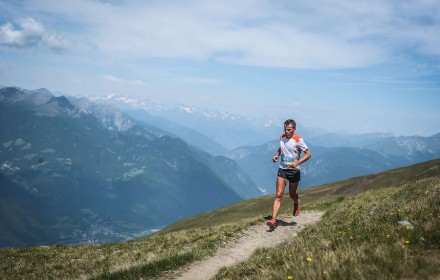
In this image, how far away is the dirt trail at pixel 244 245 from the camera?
37.2ft

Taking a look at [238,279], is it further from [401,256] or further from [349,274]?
[401,256]

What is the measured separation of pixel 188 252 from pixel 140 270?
2.36 m

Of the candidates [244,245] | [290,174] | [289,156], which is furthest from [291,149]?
[244,245]

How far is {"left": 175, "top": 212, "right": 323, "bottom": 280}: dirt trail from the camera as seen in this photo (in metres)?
11.3

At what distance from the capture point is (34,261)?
1738cm

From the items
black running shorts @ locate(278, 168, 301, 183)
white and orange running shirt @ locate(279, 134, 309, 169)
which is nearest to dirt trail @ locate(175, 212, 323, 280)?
black running shorts @ locate(278, 168, 301, 183)

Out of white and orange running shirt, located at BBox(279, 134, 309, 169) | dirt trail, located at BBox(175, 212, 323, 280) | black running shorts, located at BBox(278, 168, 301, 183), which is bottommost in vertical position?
dirt trail, located at BBox(175, 212, 323, 280)

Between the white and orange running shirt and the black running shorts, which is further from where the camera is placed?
the white and orange running shirt

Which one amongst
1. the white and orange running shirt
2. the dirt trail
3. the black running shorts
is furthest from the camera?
the white and orange running shirt

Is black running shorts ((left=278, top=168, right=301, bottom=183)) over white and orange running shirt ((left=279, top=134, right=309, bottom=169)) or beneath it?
beneath

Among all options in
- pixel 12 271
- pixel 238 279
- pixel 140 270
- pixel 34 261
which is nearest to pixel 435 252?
pixel 238 279

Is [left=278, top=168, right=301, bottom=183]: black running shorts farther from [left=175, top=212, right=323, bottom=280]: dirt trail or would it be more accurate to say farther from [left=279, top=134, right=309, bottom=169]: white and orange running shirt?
[left=175, top=212, right=323, bottom=280]: dirt trail

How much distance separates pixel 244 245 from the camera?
1510cm

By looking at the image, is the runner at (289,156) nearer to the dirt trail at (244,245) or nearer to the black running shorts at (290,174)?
the black running shorts at (290,174)
